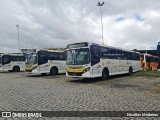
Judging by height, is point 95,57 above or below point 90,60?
above

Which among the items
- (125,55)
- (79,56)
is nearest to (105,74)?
(79,56)

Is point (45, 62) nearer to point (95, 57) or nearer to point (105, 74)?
point (105, 74)

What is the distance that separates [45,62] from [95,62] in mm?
8950

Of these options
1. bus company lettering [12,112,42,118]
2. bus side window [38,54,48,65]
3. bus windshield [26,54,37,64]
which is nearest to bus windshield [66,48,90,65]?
bus side window [38,54,48,65]

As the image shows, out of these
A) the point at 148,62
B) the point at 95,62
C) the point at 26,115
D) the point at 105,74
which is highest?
the point at 148,62

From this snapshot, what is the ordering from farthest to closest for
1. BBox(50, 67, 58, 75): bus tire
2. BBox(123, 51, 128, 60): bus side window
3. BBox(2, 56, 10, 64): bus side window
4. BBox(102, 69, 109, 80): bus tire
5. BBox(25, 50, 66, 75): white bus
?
BBox(2, 56, 10, 64): bus side window < BBox(50, 67, 58, 75): bus tire < BBox(25, 50, 66, 75): white bus < BBox(123, 51, 128, 60): bus side window < BBox(102, 69, 109, 80): bus tire

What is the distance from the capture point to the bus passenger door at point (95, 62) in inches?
647

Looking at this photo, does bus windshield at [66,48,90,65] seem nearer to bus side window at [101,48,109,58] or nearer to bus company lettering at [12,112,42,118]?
bus side window at [101,48,109,58]

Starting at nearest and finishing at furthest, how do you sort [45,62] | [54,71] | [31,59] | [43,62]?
1. [31,59]
2. [43,62]
3. [45,62]
4. [54,71]

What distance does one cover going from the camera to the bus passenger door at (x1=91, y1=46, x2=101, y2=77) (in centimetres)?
1642

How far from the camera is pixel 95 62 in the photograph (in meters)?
16.7

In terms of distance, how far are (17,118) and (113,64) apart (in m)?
14.5

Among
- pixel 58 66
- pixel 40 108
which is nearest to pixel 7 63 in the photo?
pixel 58 66

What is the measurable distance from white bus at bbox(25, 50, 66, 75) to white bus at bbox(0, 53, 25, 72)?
1044 centimetres
